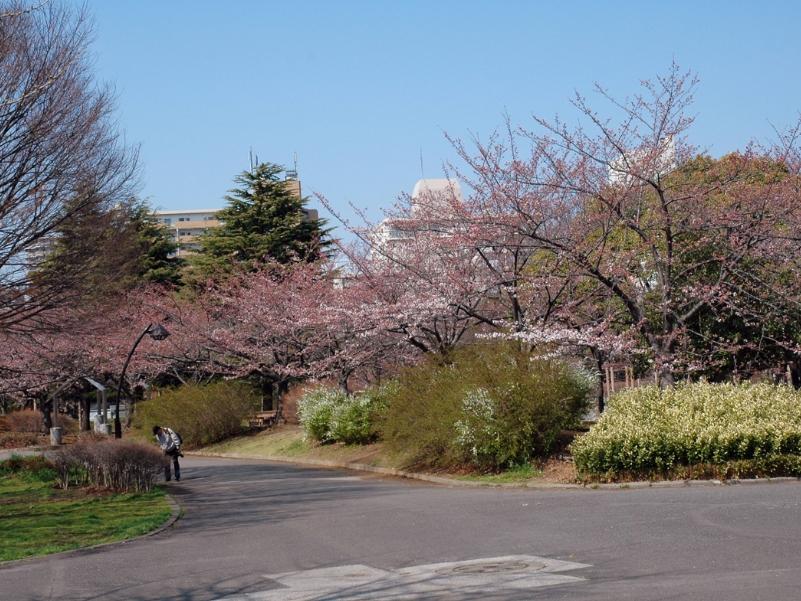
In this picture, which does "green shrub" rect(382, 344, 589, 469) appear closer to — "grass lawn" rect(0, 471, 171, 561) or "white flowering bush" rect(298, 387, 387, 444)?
"grass lawn" rect(0, 471, 171, 561)

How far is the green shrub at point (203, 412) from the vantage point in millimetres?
41000

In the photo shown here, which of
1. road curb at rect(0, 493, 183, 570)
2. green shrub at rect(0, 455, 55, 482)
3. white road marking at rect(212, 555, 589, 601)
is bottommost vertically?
road curb at rect(0, 493, 183, 570)

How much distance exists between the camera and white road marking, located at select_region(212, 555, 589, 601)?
8.93 m

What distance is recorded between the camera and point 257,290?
136 ft

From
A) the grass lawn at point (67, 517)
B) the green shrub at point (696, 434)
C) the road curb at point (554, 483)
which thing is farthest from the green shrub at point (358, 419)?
the green shrub at point (696, 434)

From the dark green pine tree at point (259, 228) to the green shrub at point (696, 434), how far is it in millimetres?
33823

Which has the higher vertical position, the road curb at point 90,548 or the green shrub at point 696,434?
the green shrub at point 696,434

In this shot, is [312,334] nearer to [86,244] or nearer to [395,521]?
[86,244]

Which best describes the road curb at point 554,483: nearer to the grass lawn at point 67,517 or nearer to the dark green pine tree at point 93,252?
the grass lawn at point 67,517

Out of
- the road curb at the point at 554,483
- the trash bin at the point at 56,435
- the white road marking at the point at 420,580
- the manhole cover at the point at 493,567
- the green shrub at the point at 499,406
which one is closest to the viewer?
the white road marking at the point at 420,580

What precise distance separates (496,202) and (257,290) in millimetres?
20878

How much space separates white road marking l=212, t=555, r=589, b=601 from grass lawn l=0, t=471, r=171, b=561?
15.6 ft

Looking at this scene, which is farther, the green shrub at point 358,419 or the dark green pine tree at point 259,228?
the dark green pine tree at point 259,228

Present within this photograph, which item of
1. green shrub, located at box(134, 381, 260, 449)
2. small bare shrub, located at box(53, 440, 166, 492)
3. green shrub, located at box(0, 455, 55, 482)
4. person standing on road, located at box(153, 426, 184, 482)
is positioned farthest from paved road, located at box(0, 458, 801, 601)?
green shrub, located at box(134, 381, 260, 449)
